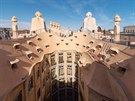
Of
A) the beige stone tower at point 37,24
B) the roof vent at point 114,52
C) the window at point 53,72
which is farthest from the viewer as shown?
the beige stone tower at point 37,24

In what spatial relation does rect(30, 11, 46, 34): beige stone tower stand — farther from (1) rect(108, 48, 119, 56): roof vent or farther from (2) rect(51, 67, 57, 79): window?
(1) rect(108, 48, 119, 56): roof vent

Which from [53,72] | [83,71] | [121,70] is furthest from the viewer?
[53,72]

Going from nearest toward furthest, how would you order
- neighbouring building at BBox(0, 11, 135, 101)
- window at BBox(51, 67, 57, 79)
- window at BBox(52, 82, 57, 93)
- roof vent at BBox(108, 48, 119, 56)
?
neighbouring building at BBox(0, 11, 135, 101), roof vent at BBox(108, 48, 119, 56), window at BBox(51, 67, 57, 79), window at BBox(52, 82, 57, 93)

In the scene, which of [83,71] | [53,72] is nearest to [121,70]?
[83,71]

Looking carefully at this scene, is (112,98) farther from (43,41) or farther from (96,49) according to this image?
(43,41)

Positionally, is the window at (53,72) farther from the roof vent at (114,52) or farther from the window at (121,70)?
the window at (121,70)

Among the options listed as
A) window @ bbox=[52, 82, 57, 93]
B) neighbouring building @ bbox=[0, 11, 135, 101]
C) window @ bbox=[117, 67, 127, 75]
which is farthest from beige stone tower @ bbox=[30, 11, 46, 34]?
window @ bbox=[117, 67, 127, 75]

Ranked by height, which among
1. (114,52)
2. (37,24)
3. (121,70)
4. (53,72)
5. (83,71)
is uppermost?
(37,24)

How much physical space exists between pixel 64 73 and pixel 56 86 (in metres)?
3.44

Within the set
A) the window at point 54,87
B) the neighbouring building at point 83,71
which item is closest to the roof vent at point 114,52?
the neighbouring building at point 83,71

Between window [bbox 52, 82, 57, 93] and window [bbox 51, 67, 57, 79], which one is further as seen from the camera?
window [bbox 52, 82, 57, 93]

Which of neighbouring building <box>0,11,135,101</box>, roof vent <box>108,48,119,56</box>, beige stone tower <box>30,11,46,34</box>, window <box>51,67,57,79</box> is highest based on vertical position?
beige stone tower <box>30,11,46,34</box>

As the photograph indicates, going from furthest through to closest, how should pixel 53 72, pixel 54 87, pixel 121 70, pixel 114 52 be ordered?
1. pixel 54 87
2. pixel 53 72
3. pixel 114 52
4. pixel 121 70

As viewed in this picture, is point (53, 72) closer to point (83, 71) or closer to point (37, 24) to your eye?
point (37, 24)
